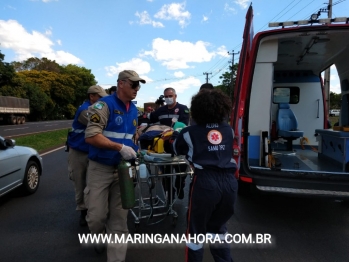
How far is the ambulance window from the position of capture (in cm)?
768

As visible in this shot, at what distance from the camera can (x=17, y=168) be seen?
4.93 metres

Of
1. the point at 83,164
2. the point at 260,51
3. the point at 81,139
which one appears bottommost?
the point at 83,164

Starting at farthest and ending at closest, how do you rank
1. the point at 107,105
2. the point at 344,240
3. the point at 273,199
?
1. the point at 273,199
2. the point at 344,240
3. the point at 107,105

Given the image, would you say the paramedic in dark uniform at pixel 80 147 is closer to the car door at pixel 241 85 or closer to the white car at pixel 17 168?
the white car at pixel 17 168

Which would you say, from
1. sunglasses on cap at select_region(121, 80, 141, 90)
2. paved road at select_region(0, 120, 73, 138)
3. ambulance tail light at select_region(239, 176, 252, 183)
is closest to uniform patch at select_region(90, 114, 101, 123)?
sunglasses on cap at select_region(121, 80, 141, 90)

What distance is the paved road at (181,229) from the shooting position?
3.23 m

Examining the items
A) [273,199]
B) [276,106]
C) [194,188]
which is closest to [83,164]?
[194,188]

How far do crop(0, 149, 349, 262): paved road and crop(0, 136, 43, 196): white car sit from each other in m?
0.28

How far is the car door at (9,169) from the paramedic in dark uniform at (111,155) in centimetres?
239

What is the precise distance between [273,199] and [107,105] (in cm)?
377

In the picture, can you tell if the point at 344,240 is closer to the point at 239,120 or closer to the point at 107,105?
the point at 239,120

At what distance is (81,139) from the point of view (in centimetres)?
383

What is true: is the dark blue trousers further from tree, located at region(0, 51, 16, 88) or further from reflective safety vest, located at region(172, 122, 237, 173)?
tree, located at region(0, 51, 16, 88)

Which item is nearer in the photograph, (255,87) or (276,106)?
(255,87)
